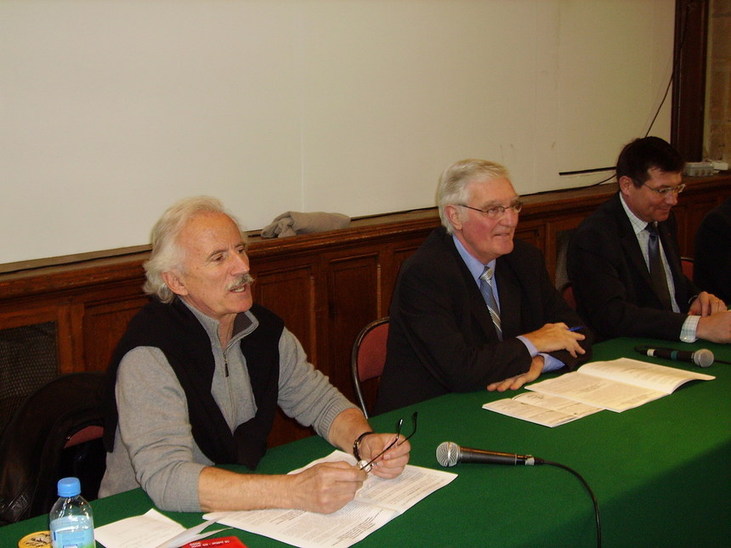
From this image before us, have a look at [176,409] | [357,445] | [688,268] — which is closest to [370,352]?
[357,445]

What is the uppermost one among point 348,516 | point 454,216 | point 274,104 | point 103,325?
point 274,104

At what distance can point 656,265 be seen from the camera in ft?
12.7

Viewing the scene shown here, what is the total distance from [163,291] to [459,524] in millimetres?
1026

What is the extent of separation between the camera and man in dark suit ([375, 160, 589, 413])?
2.78 meters

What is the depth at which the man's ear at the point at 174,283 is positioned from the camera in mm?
2314

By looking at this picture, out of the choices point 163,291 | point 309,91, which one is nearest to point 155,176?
point 309,91

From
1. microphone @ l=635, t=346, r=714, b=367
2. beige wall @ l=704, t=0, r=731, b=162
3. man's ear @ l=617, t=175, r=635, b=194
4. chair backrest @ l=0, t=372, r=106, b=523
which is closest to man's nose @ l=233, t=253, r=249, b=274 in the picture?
chair backrest @ l=0, t=372, r=106, b=523

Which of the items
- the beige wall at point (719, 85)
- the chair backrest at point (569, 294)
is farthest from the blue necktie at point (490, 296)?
the beige wall at point (719, 85)

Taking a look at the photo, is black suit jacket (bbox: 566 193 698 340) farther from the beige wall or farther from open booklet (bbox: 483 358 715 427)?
the beige wall

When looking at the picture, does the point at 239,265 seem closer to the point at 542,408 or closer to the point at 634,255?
the point at 542,408

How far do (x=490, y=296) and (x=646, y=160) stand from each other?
1141mm

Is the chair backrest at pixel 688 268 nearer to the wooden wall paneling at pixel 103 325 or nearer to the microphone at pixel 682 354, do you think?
the microphone at pixel 682 354

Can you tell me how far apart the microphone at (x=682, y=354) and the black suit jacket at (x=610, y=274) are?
274 millimetres

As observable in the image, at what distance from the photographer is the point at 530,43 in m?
5.14
